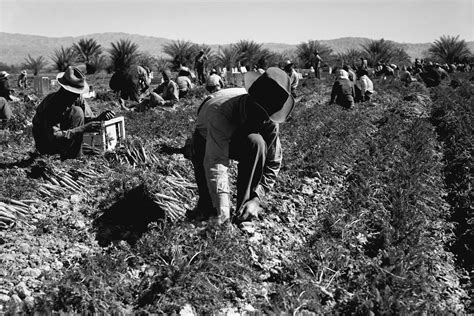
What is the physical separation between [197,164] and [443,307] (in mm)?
1991

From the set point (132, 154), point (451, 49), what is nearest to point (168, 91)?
point (132, 154)

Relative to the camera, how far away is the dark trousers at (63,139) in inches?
210

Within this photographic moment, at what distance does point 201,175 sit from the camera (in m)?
4.00

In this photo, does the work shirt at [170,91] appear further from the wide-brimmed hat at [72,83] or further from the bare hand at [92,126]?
the wide-brimmed hat at [72,83]

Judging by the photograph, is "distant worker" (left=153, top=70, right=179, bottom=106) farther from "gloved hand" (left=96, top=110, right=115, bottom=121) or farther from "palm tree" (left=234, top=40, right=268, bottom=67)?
"palm tree" (left=234, top=40, right=268, bottom=67)

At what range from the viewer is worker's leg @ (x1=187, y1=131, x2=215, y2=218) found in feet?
13.1

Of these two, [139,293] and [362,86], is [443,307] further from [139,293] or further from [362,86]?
[362,86]

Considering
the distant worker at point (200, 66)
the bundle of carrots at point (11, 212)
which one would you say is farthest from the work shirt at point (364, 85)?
the bundle of carrots at point (11, 212)

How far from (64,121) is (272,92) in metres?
2.91

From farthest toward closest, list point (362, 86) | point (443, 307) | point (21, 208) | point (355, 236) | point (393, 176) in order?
point (362, 86), point (393, 176), point (355, 236), point (21, 208), point (443, 307)

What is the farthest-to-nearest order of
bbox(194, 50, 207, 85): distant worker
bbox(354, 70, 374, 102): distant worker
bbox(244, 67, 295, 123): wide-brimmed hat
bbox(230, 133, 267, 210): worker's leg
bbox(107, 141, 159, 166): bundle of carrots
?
bbox(194, 50, 207, 85): distant worker, bbox(354, 70, 374, 102): distant worker, bbox(107, 141, 159, 166): bundle of carrots, bbox(230, 133, 267, 210): worker's leg, bbox(244, 67, 295, 123): wide-brimmed hat

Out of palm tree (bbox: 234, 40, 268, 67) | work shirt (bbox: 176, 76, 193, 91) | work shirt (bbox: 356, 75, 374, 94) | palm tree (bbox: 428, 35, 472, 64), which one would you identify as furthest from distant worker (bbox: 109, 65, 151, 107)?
palm tree (bbox: 428, 35, 472, 64)

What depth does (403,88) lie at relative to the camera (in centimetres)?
1758

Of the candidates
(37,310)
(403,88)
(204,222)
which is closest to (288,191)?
(204,222)
